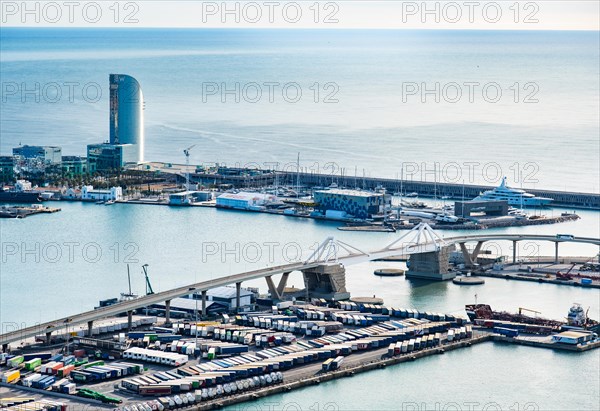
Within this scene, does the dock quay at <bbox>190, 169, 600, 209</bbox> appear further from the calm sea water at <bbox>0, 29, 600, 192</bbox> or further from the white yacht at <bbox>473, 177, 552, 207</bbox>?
the calm sea water at <bbox>0, 29, 600, 192</bbox>

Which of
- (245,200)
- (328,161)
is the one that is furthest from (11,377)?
(328,161)

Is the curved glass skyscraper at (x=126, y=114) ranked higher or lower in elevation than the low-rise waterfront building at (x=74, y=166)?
higher

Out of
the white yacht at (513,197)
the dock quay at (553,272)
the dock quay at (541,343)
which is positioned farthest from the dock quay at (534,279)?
the white yacht at (513,197)

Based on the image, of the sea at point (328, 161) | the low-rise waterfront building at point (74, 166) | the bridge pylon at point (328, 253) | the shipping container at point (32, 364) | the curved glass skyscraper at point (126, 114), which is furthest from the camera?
the curved glass skyscraper at point (126, 114)

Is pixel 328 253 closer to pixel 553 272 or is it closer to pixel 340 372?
pixel 553 272

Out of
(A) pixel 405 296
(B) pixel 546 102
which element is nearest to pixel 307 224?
(A) pixel 405 296

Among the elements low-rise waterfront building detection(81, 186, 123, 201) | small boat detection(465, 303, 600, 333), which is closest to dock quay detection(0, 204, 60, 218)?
low-rise waterfront building detection(81, 186, 123, 201)

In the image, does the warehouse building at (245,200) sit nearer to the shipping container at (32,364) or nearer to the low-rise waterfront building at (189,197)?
the low-rise waterfront building at (189,197)

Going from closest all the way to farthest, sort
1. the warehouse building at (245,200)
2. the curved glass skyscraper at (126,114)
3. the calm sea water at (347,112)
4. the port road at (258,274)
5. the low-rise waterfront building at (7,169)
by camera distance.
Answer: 1. the port road at (258,274)
2. the warehouse building at (245,200)
3. the low-rise waterfront building at (7,169)
4. the curved glass skyscraper at (126,114)
5. the calm sea water at (347,112)
